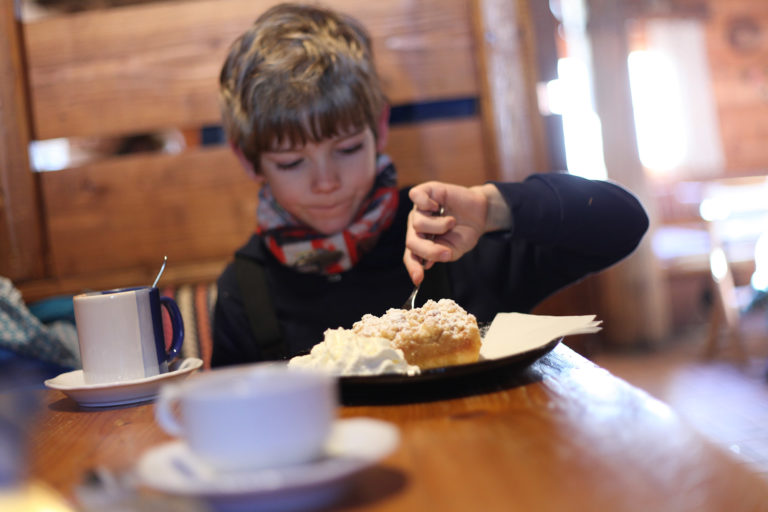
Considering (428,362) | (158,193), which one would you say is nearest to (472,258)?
(428,362)

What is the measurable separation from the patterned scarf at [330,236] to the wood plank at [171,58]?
521 mm

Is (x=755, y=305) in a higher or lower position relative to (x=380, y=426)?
lower

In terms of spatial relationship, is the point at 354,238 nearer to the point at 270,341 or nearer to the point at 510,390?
the point at 270,341

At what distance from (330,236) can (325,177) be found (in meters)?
0.19

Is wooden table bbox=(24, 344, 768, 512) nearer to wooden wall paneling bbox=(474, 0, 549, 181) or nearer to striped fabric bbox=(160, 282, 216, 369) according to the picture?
striped fabric bbox=(160, 282, 216, 369)

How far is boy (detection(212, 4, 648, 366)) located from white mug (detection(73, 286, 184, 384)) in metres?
0.31

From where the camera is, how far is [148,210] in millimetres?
1996

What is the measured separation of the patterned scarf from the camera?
152 cm

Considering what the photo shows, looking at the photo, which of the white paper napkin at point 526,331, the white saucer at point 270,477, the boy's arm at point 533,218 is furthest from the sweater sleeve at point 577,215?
the white saucer at point 270,477

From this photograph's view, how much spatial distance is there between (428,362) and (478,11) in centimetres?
135

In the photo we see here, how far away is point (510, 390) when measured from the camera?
750 millimetres

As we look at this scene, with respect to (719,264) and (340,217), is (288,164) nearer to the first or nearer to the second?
(340,217)

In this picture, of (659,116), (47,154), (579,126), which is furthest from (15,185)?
(659,116)

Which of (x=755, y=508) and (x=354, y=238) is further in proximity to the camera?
(x=354, y=238)
